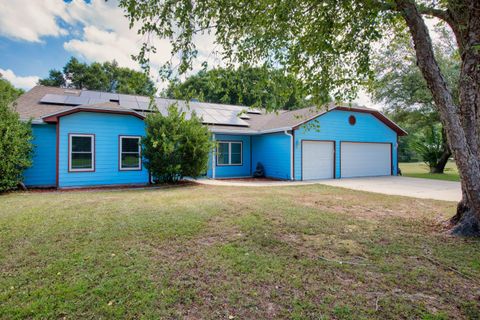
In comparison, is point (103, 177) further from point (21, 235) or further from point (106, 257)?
point (106, 257)

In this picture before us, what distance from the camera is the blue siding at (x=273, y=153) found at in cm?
1313

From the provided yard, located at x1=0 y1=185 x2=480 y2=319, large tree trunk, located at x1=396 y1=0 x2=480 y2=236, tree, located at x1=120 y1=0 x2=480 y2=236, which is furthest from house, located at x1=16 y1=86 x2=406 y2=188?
large tree trunk, located at x1=396 y1=0 x2=480 y2=236

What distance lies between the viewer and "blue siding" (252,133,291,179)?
43.1 feet

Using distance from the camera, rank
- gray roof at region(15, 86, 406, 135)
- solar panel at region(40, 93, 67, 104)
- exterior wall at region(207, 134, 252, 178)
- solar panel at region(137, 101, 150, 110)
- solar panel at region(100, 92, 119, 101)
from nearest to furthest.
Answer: gray roof at region(15, 86, 406, 135)
solar panel at region(40, 93, 67, 104)
solar panel at region(137, 101, 150, 110)
exterior wall at region(207, 134, 252, 178)
solar panel at region(100, 92, 119, 101)

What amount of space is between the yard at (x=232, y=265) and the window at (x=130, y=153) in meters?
5.33

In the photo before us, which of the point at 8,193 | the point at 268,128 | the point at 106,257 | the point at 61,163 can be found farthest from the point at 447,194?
the point at 8,193

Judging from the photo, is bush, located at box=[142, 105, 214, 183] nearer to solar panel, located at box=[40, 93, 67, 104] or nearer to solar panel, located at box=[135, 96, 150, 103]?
solar panel, located at box=[40, 93, 67, 104]

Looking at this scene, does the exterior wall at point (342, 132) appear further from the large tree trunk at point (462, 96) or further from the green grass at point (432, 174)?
the large tree trunk at point (462, 96)

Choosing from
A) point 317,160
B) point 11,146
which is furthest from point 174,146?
point 317,160

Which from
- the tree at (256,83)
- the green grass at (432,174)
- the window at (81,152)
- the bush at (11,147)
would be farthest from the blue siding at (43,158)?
the green grass at (432,174)

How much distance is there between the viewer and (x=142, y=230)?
181 inches

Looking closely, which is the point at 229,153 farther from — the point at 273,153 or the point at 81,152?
the point at 81,152

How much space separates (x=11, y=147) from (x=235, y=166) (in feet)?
31.3

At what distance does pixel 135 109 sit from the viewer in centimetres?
1375
